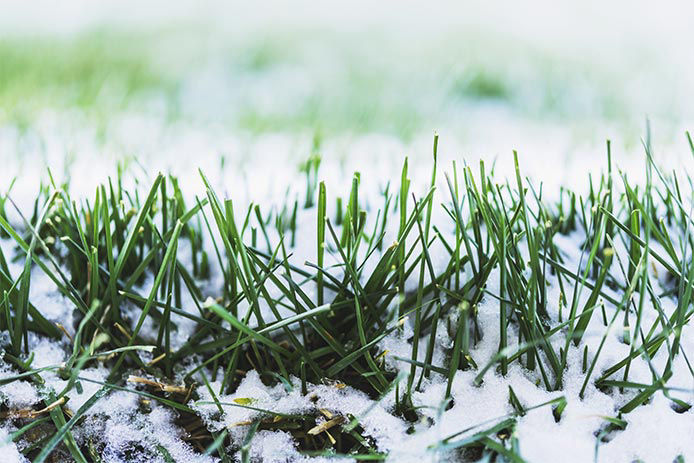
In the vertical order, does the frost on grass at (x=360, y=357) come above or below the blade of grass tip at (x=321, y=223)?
below

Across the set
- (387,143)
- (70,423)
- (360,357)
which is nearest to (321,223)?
(360,357)

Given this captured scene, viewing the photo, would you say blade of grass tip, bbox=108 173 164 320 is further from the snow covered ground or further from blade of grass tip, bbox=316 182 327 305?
blade of grass tip, bbox=316 182 327 305

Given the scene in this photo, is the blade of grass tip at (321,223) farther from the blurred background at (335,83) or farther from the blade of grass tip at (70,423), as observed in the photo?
the blurred background at (335,83)

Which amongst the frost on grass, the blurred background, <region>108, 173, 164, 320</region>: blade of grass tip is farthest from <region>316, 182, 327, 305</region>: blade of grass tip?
the blurred background

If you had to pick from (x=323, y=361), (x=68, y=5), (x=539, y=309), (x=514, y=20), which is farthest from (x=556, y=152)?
(x=68, y=5)

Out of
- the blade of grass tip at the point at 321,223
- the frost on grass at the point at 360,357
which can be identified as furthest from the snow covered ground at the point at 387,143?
the blade of grass tip at the point at 321,223

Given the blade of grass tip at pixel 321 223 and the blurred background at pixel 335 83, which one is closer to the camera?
the blade of grass tip at pixel 321 223
